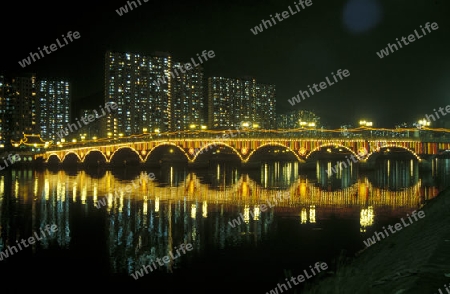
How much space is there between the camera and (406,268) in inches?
435

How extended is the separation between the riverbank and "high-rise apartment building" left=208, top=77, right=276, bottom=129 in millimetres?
144349

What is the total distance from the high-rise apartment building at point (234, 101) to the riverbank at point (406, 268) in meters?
144

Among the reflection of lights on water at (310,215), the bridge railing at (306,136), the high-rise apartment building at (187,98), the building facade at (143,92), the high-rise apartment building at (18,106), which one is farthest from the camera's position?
the high-rise apartment building at (187,98)

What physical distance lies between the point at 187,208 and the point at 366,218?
499 inches

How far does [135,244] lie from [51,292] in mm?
6471

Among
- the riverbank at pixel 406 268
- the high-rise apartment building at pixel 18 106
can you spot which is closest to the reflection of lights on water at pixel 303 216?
the riverbank at pixel 406 268

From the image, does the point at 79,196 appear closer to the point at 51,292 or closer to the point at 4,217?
the point at 4,217

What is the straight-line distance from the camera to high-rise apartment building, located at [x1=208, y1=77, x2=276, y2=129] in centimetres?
16250

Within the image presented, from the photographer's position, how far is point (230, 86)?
163875mm

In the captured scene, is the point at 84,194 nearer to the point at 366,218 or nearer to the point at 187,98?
the point at 366,218

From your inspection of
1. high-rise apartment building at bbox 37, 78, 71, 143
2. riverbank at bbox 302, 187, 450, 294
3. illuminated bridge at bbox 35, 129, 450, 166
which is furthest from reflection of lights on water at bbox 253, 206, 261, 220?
high-rise apartment building at bbox 37, 78, 71, 143

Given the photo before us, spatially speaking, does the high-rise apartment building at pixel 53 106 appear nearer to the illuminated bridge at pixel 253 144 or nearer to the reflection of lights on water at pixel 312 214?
the illuminated bridge at pixel 253 144

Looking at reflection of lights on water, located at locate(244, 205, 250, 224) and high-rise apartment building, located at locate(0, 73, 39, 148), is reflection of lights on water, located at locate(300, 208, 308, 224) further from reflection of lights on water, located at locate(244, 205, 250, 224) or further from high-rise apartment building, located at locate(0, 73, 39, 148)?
high-rise apartment building, located at locate(0, 73, 39, 148)

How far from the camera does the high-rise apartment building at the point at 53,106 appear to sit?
163000mm
